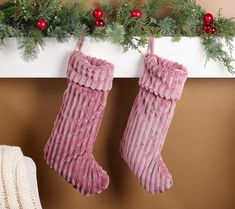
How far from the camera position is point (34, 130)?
1.95 metres

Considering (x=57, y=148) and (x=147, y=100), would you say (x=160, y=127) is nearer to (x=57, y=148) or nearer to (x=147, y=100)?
(x=147, y=100)

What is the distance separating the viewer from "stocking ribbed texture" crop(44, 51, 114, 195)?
5.50 ft

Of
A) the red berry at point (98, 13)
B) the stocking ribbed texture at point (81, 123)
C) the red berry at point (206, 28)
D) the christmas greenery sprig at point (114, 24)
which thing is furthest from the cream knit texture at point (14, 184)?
the red berry at point (206, 28)

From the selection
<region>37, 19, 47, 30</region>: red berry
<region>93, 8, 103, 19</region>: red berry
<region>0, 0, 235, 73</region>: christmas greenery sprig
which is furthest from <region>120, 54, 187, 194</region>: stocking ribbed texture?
<region>37, 19, 47, 30</region>: red berry

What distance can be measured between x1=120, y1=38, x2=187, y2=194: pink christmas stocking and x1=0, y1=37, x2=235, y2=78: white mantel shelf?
0.17ft

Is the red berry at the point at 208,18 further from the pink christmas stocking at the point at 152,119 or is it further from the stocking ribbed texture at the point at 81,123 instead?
the stocking ribbed texture at the point at 81,123

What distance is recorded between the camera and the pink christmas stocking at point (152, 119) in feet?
5.53

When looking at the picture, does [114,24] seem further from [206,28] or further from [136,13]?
[206,28]

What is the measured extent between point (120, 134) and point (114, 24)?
1.58 feet

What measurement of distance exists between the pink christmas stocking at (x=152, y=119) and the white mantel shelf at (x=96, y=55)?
0.05 metres

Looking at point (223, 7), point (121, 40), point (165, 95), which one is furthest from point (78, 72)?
point (223, 7)

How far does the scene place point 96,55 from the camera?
1761 mm

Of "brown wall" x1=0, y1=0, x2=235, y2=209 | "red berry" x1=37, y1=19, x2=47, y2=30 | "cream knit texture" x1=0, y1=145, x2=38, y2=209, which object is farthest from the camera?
"brown wall" x1=0, y1=0, x2=235, y2=209

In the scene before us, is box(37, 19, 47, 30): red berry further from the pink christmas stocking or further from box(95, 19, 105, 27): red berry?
the pink christmas stocking
